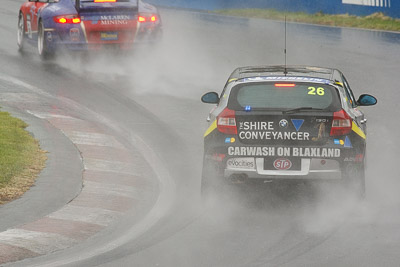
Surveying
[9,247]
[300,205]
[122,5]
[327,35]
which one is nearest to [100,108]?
[122,5]

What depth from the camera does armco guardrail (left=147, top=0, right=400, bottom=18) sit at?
1212 inches

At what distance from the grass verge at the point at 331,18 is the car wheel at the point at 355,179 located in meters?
19.2

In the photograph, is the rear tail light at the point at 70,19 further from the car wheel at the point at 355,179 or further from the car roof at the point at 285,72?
the car wheel at the point at 355,179

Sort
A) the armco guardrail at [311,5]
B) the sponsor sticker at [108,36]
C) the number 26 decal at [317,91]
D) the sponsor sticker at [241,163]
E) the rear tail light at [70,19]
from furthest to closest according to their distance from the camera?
the armco guardrail at [311,5] → the sponsor sticker at [108,36] → the rear tail light at [70,19] → the number 26 decal at [317,91] → the sponsor sticker at [241,163]

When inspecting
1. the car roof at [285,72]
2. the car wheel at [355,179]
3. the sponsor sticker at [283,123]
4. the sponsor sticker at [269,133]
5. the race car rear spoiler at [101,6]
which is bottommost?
the race car rear spoiler at [101,6]

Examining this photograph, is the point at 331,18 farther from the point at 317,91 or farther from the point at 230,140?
the point at 230,140

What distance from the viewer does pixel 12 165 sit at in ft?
43.2

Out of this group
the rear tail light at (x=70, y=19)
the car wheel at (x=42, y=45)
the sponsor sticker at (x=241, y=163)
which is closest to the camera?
the sponsor sticker at (x=241, y=163)

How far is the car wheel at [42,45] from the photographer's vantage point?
21.9m

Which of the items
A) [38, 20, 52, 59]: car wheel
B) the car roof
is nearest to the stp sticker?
the car roof

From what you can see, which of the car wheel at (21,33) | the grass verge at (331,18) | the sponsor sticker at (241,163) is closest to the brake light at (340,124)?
the sponsor sticker at (241,163)

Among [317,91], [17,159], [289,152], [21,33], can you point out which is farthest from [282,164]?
[21,33]

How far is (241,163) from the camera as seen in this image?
11047 millimetres

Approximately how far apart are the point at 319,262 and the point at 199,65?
1422cm
